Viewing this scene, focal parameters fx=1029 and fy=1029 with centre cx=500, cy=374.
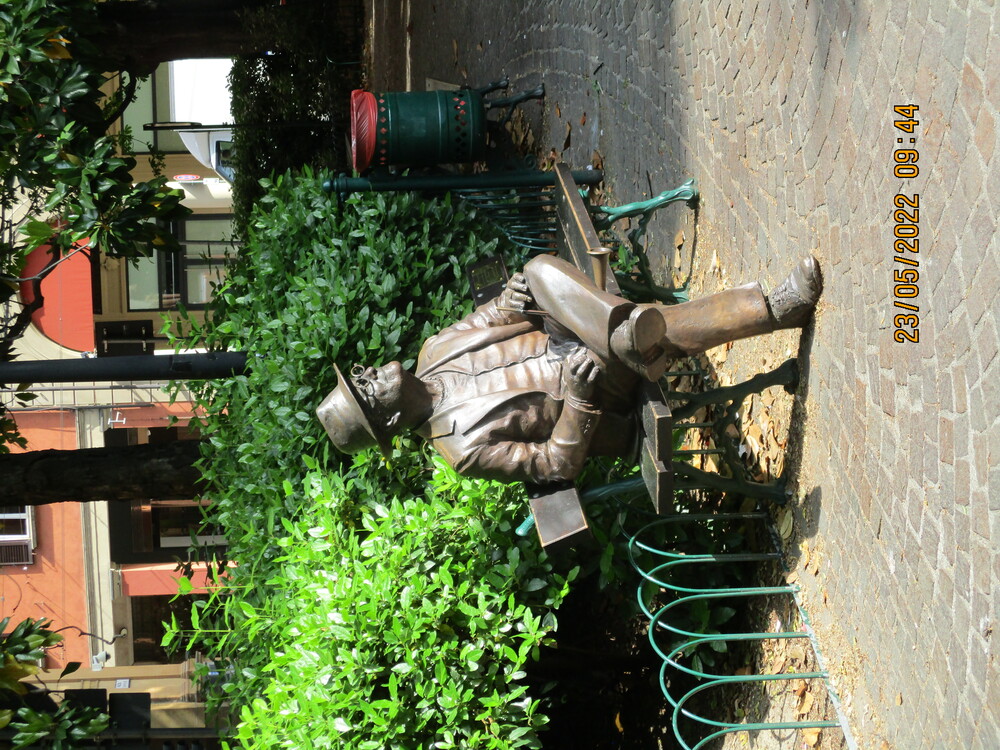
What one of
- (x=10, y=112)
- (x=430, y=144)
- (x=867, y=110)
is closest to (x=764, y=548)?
(x=867, y=110)

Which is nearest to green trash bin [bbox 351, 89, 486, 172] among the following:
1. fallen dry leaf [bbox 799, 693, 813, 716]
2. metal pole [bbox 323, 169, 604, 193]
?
metal pole [bbox 323, 169, 604, 193]

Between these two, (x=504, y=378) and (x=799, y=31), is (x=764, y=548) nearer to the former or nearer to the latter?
(x=504, y=378)

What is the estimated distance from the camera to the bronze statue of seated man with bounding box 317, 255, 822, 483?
3.54 metres

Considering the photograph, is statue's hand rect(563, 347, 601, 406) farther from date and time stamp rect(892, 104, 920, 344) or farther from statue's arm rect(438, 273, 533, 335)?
date and time stamp rect(892, 104, 920, 344)

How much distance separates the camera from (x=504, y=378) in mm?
3738

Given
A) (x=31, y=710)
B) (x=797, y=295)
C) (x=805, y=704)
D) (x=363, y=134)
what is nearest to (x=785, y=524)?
(x=805, y=704)

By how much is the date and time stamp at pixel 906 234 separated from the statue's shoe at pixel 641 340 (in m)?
0.72

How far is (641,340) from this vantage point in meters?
3.24

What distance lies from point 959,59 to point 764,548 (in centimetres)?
209

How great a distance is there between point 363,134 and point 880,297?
11.8 feet

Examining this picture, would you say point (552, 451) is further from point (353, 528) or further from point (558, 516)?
point (353, 528)

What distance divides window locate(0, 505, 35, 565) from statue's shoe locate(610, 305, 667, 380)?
16.5 m

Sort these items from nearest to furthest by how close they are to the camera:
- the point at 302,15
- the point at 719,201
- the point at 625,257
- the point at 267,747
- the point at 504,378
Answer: the point at 504,378 < the point at 267,747 < the point at 719,201 < the point at 625,257 < the point at 302,15

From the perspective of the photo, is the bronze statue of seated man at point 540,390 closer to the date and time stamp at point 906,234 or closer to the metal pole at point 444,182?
the date and time stamp at point 906,234
